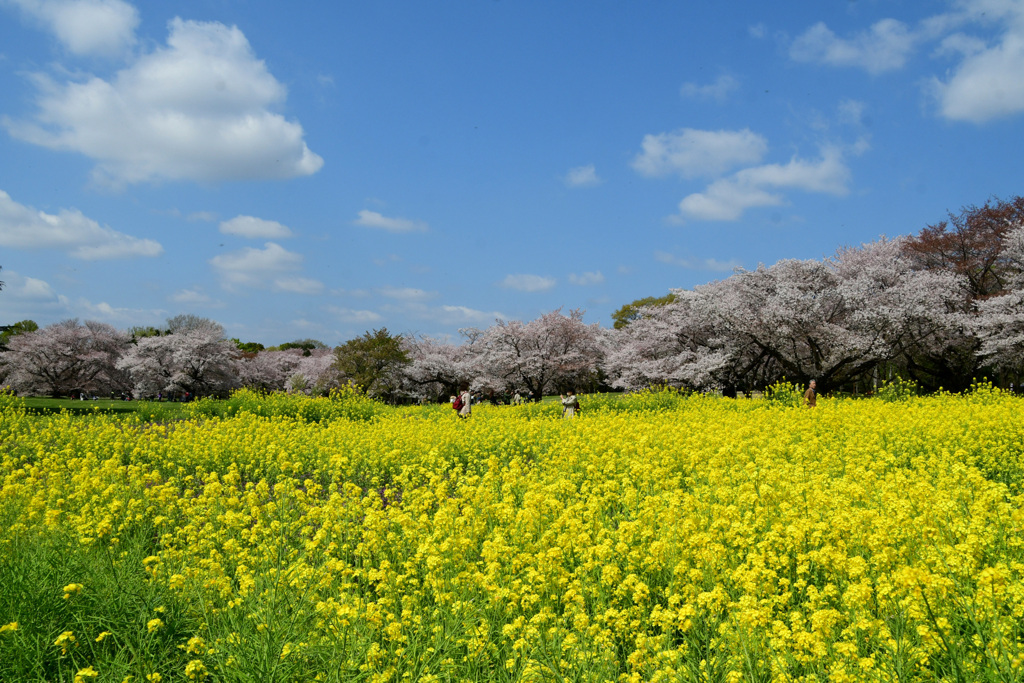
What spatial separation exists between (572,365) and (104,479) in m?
32.5

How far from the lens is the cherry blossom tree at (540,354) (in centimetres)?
3944

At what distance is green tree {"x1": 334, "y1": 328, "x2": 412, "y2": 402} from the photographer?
3956 centimetres

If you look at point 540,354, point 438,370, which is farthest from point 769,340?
point 438,370

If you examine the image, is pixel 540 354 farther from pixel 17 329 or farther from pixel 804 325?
pixel 17 329

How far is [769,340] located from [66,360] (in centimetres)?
5079

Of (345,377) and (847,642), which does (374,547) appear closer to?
(847,642)

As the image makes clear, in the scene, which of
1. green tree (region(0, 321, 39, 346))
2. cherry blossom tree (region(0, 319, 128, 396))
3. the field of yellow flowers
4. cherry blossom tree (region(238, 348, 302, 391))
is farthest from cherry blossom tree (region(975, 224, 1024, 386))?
green tree (region(0, 321, 39, 346))

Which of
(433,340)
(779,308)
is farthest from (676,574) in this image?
(433,340)

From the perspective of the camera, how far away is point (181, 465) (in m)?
9.83

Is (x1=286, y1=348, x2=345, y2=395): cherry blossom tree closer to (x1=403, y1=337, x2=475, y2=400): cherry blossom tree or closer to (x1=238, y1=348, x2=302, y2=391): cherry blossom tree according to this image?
(x1=238, y1=348, x2=302, y2=391): cherry blossom tree

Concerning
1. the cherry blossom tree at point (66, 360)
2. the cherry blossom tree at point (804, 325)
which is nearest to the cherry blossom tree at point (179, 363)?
the cherry blossom tree at point (66, 360)

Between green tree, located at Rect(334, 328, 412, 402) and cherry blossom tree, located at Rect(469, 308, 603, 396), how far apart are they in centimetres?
531

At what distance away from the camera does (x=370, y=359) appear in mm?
39625

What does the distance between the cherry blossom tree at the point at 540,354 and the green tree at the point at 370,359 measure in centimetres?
531
